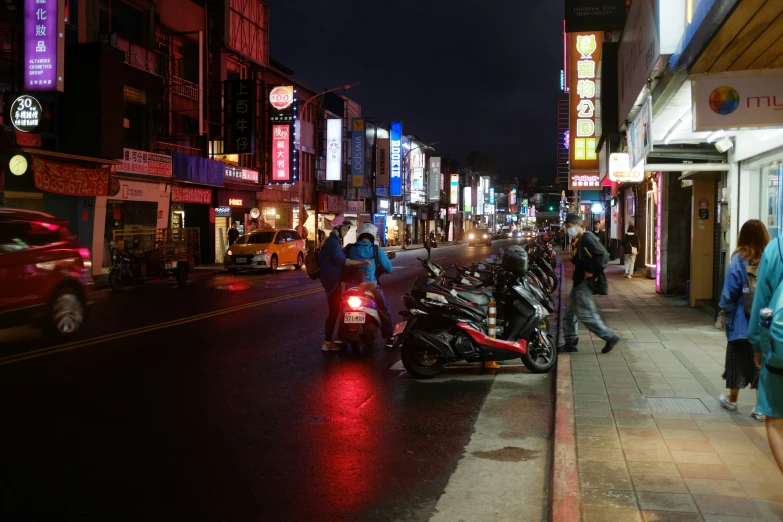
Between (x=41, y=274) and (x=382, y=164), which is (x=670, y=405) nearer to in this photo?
(x=41, y=274)

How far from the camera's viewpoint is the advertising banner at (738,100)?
6883 mm

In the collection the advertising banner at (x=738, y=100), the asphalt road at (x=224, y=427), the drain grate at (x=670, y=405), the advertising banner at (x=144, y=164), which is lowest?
the asphalt road at (x=224, y=427)

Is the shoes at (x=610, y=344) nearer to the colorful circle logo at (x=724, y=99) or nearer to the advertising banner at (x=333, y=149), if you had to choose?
the colorful circle logo at (x=724, y=99)

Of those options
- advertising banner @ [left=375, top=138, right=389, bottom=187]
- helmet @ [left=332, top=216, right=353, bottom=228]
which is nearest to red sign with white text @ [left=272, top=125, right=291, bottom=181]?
advertising banner @ [left=375, top=138, right=389, bottom=187]

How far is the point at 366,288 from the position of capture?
9.88 metres

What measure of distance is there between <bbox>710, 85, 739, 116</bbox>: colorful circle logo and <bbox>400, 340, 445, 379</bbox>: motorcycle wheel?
4.15 m

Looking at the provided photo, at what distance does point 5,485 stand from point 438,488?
300cm

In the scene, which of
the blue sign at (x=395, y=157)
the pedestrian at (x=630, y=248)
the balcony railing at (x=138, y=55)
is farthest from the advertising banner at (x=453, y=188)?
the pedestrian at (x=630, y=248)

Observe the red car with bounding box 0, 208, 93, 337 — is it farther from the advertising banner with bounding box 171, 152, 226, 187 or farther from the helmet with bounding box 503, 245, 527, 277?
the advertising banner with bounding box 171, 152, 226, 187

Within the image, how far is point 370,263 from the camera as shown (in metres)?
10.0

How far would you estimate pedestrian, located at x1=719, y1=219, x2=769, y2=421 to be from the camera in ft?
19.9

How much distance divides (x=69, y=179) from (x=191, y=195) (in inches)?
349

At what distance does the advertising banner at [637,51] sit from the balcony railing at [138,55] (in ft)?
60.8

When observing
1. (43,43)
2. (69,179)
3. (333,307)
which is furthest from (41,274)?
(69,179)
